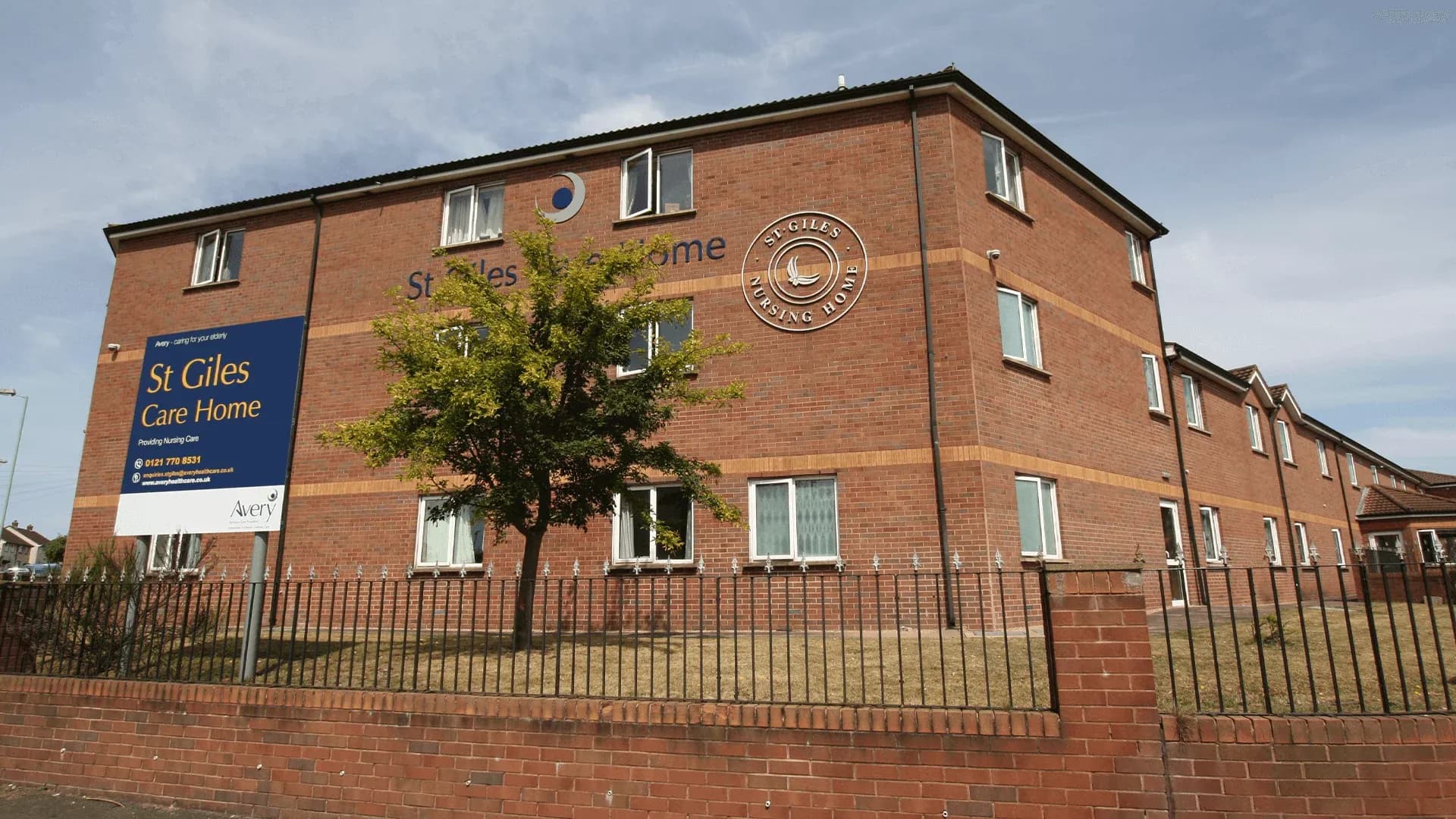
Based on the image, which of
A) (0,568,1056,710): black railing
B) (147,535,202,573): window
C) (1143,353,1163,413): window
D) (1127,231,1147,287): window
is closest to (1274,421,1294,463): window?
(1143,353,1163,413): window

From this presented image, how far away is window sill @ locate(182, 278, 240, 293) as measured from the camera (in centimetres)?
1727

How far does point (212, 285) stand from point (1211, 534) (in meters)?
21.1

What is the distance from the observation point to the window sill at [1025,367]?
527 inches

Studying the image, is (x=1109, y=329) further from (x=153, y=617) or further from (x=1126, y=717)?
(x=153, y=617)

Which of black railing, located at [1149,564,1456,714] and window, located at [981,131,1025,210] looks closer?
black railing, located at [1149,564,1456,714]

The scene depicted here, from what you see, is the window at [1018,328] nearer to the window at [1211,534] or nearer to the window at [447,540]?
the window at [1211,534]

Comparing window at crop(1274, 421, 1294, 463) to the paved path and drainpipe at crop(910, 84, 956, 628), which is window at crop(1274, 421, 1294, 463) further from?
the paved path

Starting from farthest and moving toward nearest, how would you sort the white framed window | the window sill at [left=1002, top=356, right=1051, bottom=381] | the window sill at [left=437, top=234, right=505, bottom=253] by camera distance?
the white framed window
the window sill at [left=437, top=234, right=505, bottom=253]
the window sill at [left=1002, top=356, right=1051, bottom=381]

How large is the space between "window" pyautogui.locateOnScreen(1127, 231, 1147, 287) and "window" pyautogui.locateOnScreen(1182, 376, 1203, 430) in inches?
107

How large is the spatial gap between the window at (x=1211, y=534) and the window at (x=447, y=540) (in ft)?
46.8

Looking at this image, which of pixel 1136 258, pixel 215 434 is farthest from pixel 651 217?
pixel 1136 258

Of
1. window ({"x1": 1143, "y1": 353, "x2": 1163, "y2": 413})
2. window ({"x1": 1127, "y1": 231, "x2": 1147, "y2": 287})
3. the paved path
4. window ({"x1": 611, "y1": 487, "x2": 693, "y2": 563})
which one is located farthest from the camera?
window ({"x1": 1127, "y1": 231, "x2": 1147, "y2": 287})

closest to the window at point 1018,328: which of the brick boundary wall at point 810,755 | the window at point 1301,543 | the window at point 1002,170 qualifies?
the window at point 1002,170

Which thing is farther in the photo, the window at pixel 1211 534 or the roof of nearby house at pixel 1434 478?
the roof of nearby house at pixel 1434 478
